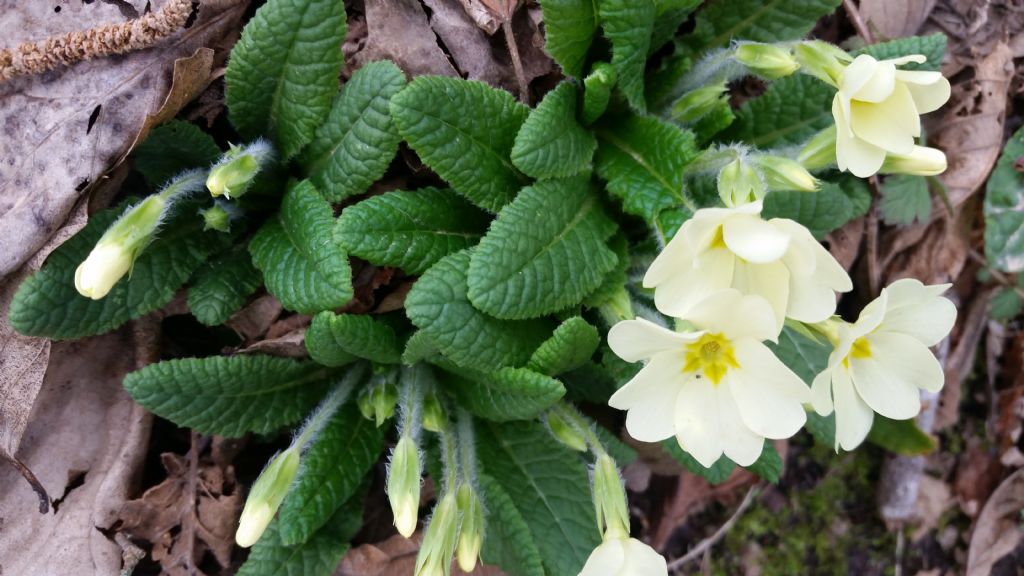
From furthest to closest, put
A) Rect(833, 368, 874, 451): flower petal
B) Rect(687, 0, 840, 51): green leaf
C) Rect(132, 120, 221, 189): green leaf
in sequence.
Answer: Rect(687, 0, 840, 51): green leaf, Rect(132, 120, 221, 189): green leaf, Rect(833, 368, 874, 451): flower petal

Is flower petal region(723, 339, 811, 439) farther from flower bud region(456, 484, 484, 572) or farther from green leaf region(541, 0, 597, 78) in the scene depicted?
green leaf region(541, 0, 597, 78)

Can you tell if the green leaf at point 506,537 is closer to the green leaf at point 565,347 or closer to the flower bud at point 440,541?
the flower bud at point 440,541

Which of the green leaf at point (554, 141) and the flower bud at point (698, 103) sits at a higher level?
the green leaf at point (554, 141)

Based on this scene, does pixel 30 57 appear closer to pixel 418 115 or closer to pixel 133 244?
pixel 133 244

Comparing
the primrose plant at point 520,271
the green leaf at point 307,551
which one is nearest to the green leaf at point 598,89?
the primrose plant at point 520,271

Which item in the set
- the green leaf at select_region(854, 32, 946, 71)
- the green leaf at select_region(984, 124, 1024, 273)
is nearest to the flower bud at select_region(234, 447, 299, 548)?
the green leaf at select_region(854, 32, 946, 71)
